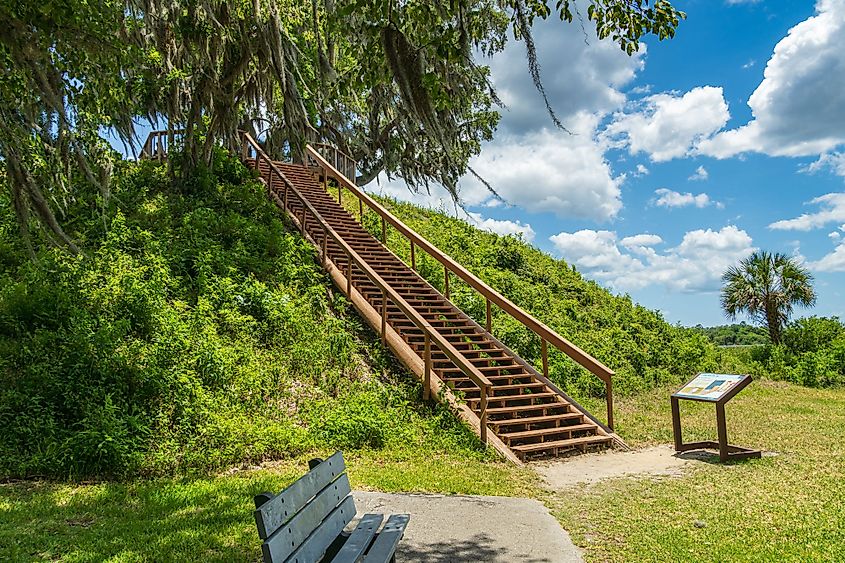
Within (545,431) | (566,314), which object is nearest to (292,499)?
(545,431)

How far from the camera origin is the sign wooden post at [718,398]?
25.1 feet

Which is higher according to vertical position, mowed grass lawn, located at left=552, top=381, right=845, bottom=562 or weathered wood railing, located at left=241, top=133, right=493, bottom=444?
weathered wood railing, located at left=241, top=133, right=493, bottom=444

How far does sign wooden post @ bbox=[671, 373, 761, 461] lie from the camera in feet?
25.1

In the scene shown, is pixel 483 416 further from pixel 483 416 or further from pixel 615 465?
pixel 615 465

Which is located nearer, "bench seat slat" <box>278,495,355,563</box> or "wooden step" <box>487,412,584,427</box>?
"bench seat slat" <box>278,495,355,563</box>

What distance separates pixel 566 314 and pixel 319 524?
12610 millimetres

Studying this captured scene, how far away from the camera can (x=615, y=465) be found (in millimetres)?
7734

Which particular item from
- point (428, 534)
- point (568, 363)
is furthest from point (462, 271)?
point (428, 534)

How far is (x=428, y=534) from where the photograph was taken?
492 cm

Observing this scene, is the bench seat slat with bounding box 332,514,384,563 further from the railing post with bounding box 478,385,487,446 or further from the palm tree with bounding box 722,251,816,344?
the palm tree with bounding box 722,251,816,344

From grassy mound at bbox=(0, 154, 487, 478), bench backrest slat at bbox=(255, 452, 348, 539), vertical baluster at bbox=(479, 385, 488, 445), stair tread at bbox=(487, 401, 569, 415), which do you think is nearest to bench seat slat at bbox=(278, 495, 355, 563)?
bench backrest slat at bbox=(255, 452, 348, 539)

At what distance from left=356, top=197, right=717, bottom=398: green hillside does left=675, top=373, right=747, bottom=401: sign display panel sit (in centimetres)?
316

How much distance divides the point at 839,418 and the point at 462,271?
23.1 feet


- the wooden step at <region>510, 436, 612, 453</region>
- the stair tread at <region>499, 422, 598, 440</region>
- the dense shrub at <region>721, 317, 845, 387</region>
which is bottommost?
the wooden step at <region>510, 436, 612, 453</region>
